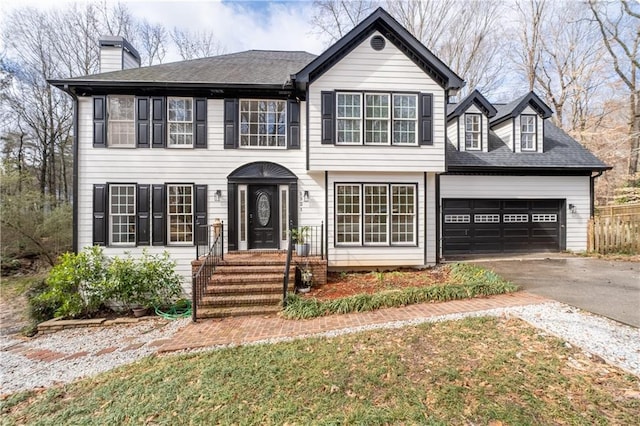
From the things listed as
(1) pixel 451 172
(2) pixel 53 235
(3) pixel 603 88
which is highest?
(3) pixel 603 88

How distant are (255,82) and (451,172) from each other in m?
7.86

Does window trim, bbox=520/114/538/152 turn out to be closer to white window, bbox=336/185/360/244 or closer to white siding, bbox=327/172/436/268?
white siding, bbox=327/172/436/268

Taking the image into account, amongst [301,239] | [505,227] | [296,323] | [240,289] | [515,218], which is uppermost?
[515,218]

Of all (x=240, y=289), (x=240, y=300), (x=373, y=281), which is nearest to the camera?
(x=240, y=300)

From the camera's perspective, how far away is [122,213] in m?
8.88

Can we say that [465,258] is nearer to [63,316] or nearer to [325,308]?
[325,308]

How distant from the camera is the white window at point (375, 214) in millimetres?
9164

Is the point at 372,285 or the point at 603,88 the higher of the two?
the point at 603,88

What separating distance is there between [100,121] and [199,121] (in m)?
3.01

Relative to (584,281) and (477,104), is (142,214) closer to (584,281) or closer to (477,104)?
(584,281)

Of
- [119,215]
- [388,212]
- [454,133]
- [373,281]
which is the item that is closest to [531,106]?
[454,133]

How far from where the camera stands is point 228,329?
5.54 metres

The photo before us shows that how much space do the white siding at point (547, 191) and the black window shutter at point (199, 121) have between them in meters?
9.03

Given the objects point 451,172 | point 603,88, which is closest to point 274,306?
point 451,172
